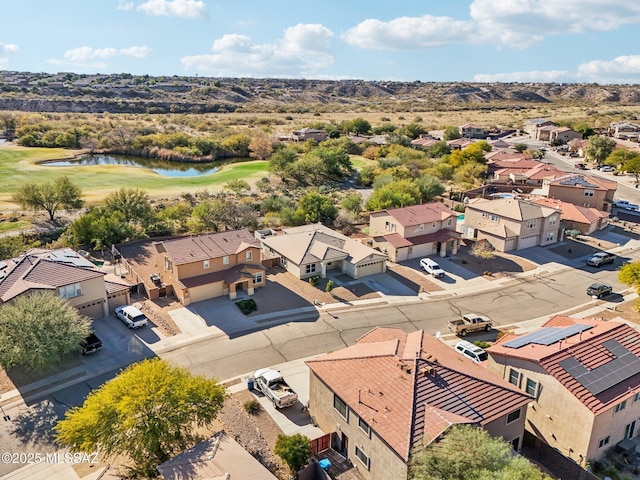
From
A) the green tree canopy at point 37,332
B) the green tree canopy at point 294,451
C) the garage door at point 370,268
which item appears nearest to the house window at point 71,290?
the green tree canopy at point 37,332

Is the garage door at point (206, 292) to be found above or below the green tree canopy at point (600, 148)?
below

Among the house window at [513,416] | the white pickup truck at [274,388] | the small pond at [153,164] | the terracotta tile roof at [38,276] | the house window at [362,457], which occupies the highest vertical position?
the terracotta tile roof at [38,276]

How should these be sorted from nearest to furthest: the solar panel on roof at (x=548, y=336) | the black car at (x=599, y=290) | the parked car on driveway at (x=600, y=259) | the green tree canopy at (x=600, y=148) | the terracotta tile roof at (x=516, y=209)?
the solar panel on roof at (x=548, y=336), the black car at (x=599, y=290), the parked car on driveway at (x=600, y=259), the terracotta tile roof at (x=516, y=209), the green tree canopy at (x=600, y=148)

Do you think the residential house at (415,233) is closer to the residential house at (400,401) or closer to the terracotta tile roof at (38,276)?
the residential house at (400,401)

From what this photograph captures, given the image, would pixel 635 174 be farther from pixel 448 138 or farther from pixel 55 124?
pixel 55 124

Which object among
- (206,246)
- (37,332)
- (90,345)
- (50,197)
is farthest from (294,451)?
(50,197)

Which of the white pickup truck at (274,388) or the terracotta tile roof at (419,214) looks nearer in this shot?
the white pickup truck at (274,388)

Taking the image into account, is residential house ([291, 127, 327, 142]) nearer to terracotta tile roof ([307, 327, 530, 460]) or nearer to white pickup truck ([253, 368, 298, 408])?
white pickup truck ([253, 368, 298, 408])
